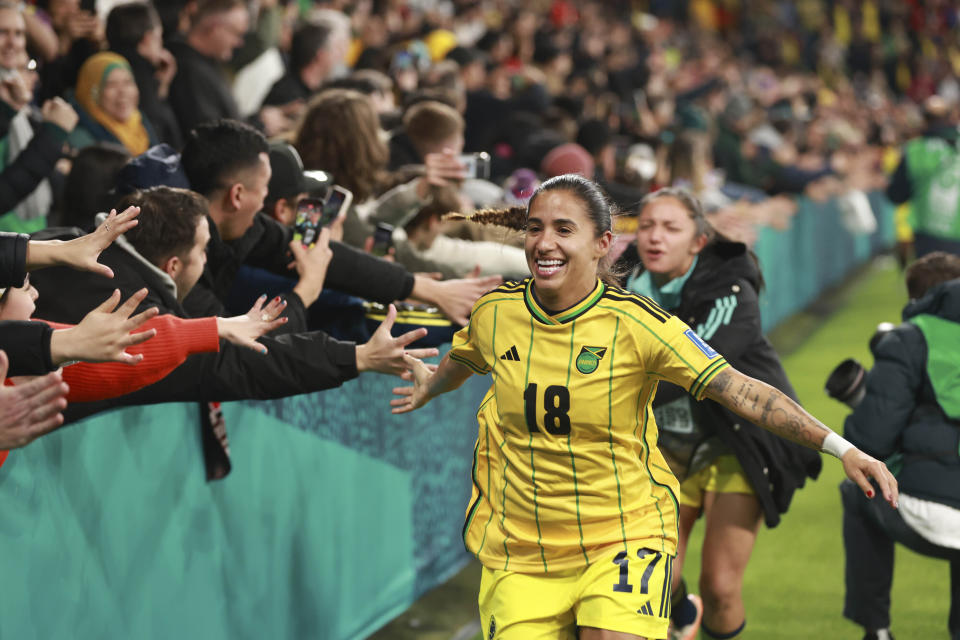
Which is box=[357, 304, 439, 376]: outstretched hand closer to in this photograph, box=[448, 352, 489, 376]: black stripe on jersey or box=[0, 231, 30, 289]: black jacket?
box=[448, 352, 489, 376]: black stripe on jersey

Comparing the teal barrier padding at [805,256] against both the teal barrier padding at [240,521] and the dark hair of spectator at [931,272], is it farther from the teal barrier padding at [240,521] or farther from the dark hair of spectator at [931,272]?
the teal barrier padding at [240,521]

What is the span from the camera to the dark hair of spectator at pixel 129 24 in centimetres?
665

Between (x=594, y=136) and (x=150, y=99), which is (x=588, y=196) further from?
(x=594, y=136)

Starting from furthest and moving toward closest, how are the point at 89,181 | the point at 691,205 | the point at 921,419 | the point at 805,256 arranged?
the point at 805,256
the point at 89,181
the point at 691,205
the point at 921,419

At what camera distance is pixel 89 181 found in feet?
16.8

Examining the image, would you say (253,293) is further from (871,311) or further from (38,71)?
(871,311)

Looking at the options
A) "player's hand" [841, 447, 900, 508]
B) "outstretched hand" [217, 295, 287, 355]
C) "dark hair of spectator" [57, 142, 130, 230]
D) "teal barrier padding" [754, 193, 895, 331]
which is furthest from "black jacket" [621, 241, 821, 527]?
"teal barrier padding" [754, 193, 895, 331]

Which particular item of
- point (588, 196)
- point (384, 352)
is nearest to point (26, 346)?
point (384, 352)

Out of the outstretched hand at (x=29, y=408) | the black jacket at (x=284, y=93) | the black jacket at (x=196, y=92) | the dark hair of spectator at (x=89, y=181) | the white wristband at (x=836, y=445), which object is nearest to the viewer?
the outstretched hand at (x=29, y=408)

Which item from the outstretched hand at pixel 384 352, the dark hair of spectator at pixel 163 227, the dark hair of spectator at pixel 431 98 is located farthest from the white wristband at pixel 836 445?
the dark hair of spectator at pixel 431 98

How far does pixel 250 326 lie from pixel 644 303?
43.1 inches

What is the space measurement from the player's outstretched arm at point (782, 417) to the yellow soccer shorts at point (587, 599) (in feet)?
1.55

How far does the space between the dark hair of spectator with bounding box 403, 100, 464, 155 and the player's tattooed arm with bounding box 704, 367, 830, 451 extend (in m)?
3.47

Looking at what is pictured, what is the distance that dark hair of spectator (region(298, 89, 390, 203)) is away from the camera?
5.52m
